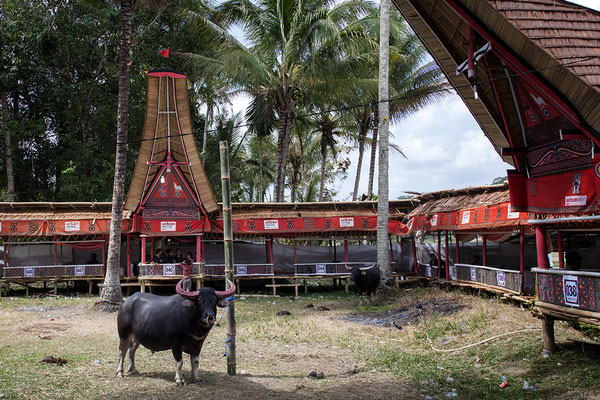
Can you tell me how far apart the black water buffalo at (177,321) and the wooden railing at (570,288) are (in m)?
5.16

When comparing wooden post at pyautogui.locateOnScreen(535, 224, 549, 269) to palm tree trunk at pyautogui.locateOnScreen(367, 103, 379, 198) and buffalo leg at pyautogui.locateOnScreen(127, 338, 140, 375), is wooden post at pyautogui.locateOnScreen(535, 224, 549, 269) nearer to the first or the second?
buffalo leg at pyautogui.locateOnScreen(127, 338, 140, 375)

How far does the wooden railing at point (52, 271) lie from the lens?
65.4ft

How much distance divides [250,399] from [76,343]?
568cm

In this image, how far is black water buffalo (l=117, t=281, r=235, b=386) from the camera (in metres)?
7.47

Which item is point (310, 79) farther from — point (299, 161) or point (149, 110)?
point (299, 161)

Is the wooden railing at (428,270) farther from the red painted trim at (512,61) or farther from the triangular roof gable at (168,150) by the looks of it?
the red painted trim at (512,61)

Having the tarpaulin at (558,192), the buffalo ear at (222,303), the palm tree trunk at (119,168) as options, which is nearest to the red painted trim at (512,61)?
the tarpaulin at (558,192)

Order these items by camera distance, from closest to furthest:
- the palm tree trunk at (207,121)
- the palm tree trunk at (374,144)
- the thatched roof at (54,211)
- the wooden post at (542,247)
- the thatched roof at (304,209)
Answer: the wooden post at (542,247)
the thatched roof at (54,211)
the thatched roof at (304,209)
the palm tree trunk at (374,144)
the palm tree trunk at (207,121)

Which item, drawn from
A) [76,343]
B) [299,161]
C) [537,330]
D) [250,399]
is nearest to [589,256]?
[537,330]

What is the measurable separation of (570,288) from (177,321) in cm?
600

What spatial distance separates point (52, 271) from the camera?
20.2 meters

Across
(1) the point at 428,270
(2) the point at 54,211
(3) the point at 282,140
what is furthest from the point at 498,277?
(2) the point at 54,211

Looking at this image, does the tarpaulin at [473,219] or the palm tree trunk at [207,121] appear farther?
the palm tree trunk at [207,121]

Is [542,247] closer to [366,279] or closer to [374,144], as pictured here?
[366,279]
